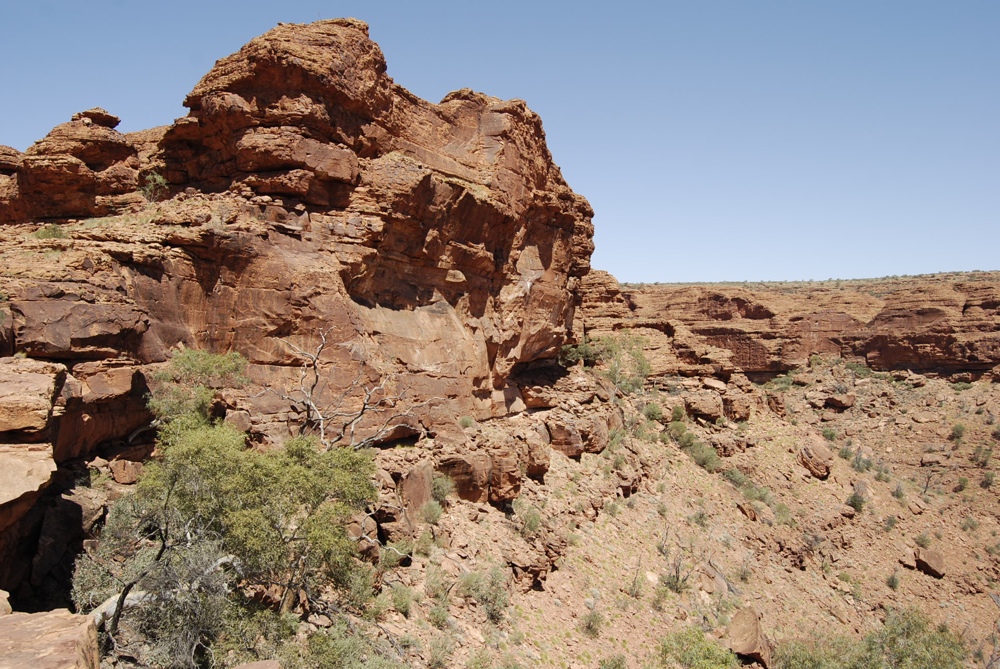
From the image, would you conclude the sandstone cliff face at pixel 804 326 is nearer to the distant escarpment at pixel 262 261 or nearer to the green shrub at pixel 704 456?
the green shrub at pixel 704 456

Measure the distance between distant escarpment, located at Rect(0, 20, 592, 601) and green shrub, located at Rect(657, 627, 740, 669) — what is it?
526 cm

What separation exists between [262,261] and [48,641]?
31.4ft

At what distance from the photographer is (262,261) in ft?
49.6

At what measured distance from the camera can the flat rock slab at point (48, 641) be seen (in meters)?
6.36

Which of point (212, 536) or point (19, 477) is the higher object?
point (19, 477)

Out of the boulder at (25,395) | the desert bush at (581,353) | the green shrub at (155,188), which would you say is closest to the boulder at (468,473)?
the boulder at (25,395)

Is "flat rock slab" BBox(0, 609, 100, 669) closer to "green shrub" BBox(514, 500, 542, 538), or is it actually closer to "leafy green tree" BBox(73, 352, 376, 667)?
"leafy green tree" BBox(73, 352, 376, 667)

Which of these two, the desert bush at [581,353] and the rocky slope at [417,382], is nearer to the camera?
the rocky slope at [417,382]

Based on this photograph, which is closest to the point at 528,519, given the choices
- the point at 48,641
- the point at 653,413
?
the point at 48,641

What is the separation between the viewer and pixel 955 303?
45.2 meters

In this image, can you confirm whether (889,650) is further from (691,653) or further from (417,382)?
(417,382)

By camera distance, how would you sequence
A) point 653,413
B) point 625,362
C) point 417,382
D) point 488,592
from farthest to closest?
point 625,362 < point 653,413 < point 417,382 < point 488,592

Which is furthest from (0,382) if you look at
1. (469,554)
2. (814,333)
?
(814,333)

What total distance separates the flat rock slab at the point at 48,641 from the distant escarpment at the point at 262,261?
2.50 m
